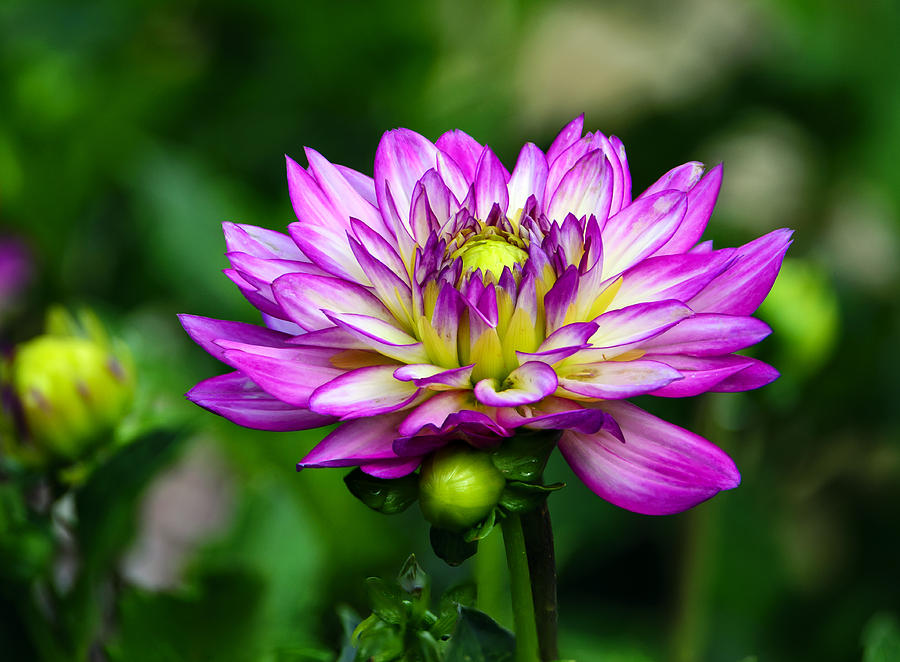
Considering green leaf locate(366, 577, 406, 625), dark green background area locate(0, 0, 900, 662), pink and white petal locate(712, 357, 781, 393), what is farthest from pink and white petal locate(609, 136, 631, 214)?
dark green background area locate(0, 0, 900, 662)

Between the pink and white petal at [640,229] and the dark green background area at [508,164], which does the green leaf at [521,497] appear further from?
the dark green background area at [508,164]

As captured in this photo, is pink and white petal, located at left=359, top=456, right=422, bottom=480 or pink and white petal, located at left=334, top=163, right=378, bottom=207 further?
pink and white petal, located at left=334, top=163, right=378, bottom=207

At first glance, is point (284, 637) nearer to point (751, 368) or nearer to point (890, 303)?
point (751, 368)

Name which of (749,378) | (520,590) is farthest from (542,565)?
(749,378)

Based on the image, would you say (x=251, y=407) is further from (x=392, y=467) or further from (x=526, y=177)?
(x=526, y=177)

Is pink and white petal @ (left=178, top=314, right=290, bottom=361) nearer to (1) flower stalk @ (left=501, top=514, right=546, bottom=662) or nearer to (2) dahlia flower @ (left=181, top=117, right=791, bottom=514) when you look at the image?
(2) dahlia flower @ (left=181, top=117, right=791, bottom=514)

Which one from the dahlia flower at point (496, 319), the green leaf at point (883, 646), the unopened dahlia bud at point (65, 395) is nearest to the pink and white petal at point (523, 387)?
the dahlia flower at point (496, 319)
